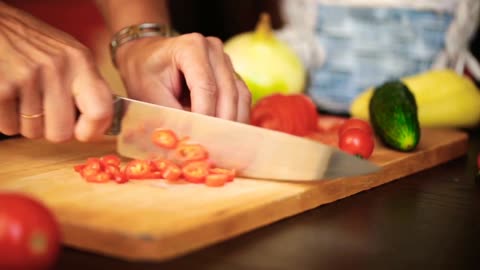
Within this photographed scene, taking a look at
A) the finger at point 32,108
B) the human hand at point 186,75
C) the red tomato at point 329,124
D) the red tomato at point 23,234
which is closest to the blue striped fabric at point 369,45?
the red tomato at point 329,124

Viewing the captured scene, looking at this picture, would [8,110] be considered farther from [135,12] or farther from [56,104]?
[135,12]

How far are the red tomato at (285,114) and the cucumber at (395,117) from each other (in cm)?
16

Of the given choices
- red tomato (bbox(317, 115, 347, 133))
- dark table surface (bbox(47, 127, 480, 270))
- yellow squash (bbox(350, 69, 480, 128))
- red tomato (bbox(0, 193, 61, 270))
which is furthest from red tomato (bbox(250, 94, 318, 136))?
red tomato (bbox(0, 193, 61, 270))

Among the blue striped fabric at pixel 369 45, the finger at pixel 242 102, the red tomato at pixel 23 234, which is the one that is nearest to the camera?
the red tomato at pixel 23 234

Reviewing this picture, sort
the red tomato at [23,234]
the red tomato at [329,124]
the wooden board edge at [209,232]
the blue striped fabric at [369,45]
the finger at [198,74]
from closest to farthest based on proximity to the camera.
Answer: the red tomato at [23,234] → the wooden board edge at [209,232] → the finger at [198,74] → the red tomato at [329,124] → the blue striped fabric at [369,45]

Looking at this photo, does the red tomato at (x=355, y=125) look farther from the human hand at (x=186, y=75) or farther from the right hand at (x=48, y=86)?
the right hand at (x=48, y=86)

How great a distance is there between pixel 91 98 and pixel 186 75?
262 mm

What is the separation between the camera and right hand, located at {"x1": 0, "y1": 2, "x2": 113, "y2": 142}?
1328 mm

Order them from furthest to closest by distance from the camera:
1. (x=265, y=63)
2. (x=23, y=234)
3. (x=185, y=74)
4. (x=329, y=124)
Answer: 1. (x=265, y=63)
2. (x=329, y=124)
3. (x=185, y=74)
4. (x=23, y=234)

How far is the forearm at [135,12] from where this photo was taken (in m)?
1.89

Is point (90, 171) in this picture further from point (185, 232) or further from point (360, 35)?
point (360, 35)

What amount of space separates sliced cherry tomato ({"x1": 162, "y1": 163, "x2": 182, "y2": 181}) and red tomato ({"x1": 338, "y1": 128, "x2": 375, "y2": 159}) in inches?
17.0

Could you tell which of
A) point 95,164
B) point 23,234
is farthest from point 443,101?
point 23,234

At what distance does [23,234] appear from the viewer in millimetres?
925
